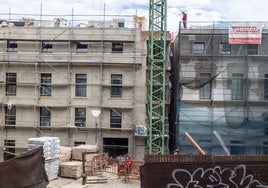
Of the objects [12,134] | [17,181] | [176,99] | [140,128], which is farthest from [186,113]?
[17,181]

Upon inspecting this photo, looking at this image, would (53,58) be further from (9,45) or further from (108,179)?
(108,179)

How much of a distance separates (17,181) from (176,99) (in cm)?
2521

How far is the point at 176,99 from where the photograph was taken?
1310 inches

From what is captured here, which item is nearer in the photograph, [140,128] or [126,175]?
[126,175]

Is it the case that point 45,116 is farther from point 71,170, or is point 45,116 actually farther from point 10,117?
point 71,170

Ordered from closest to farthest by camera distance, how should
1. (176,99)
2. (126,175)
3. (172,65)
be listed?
(126,175)
(176,99)
(172,65)

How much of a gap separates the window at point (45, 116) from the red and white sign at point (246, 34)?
1639 cm

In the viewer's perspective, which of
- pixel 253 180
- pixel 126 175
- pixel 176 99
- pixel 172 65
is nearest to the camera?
pixel 253 180

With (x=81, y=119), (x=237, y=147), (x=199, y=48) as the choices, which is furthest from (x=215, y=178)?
(x=81, y=119)

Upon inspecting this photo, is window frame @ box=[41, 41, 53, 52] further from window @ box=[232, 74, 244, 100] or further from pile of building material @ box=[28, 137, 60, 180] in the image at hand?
window @ box=[232, 74, 244, 100]

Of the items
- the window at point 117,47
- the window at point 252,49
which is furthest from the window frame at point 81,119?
the window at point 252,49

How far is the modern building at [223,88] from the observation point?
3088cm

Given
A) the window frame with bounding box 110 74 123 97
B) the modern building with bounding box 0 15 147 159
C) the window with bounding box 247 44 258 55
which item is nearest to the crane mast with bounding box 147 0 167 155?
the modern building with bounding box 0 15 147 159

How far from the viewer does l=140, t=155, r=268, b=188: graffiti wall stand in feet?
25.9
